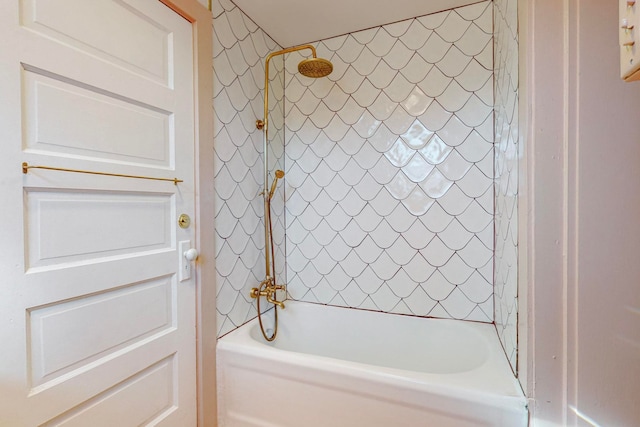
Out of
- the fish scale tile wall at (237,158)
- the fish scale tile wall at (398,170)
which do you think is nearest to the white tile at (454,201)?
the fish scale tile wall at (398,170)

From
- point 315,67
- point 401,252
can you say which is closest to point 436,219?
point 401,252

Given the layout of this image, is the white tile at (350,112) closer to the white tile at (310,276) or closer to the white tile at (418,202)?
the white tile at (418,202)

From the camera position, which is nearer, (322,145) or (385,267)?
(385,267)

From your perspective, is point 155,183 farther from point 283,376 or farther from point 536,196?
point 536,196

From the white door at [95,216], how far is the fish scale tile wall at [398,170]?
0.85m

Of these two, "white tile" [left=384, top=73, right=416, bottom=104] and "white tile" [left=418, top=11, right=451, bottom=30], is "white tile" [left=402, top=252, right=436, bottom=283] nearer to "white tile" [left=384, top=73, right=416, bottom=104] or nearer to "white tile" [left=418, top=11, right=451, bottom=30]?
"white tile" [left=384, top=73, right=416, bottom=104]

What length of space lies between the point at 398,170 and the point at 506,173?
60cm

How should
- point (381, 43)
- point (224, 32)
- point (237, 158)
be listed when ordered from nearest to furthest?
1. point (224, 32)
2. point (237, 158)
3. point (381, 43)

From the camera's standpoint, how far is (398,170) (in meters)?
1.77

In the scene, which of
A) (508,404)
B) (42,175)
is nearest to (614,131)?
(508,404)

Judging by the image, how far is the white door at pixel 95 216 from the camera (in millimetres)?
786

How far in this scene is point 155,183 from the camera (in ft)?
3.73

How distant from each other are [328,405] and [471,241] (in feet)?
3.65

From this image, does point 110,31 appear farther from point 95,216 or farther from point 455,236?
point 455,236
